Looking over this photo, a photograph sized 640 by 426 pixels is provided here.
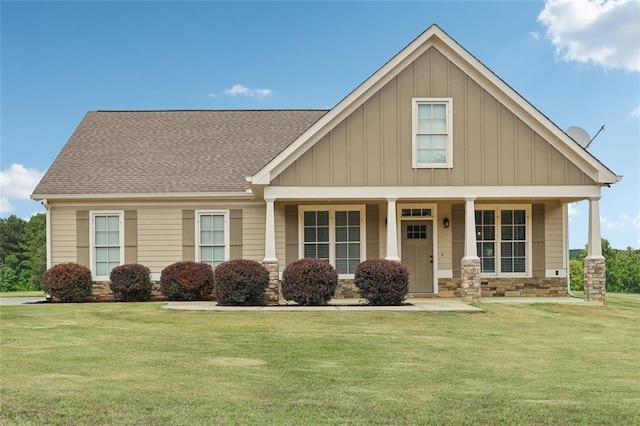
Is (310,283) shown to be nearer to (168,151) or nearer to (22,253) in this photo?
(168,151)

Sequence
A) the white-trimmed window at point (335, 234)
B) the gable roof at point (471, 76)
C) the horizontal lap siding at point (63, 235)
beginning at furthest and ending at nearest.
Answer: the horizontal lap siding at point (63, 235) → the white-trimmed window at point (335, 234) → the gable roof at point (471, 76)

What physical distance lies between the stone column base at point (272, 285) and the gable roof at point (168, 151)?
10.8ft

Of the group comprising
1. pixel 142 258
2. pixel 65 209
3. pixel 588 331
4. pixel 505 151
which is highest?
pixel 505 151

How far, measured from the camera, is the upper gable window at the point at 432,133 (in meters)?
18.7

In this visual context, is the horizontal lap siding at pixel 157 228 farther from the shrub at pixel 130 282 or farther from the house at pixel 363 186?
the shrub at pixel 130 282

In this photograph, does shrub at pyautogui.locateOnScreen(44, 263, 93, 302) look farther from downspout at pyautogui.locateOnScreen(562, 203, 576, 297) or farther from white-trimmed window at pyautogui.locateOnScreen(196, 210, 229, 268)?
downspout at pyautogui.locateOnScreen(562, 203, 576, 297)

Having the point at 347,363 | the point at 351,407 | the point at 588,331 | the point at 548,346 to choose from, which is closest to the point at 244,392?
the point at 351,407

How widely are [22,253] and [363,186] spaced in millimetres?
38294

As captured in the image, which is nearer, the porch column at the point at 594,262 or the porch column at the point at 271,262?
the porch column at the point at 271,262

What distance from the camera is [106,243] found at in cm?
2089

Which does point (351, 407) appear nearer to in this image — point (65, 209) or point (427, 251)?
point (427, 251)

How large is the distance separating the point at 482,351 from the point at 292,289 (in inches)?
274

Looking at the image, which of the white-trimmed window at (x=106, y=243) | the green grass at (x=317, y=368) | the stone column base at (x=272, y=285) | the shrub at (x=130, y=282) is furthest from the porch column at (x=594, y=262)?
the white-trimmed window at (x=106, y=243)

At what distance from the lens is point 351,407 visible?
7.25m
